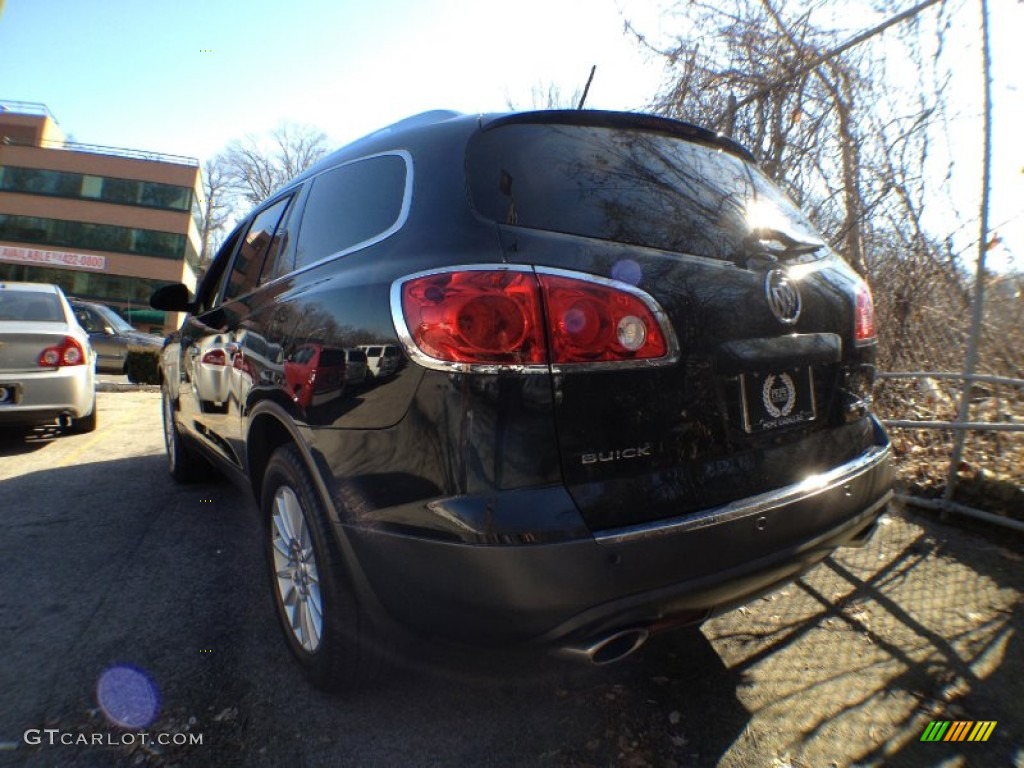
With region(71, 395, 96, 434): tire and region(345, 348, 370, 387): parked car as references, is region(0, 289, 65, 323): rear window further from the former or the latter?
region(345, 348, 370, 387): parked car

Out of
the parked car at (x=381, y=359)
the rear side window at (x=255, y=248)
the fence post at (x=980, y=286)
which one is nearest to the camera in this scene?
the parked car at (x=381, y=359)

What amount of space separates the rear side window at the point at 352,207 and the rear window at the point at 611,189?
1.11 ft

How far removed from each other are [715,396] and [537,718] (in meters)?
1.17

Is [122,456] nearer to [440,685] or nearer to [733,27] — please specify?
[440,685]

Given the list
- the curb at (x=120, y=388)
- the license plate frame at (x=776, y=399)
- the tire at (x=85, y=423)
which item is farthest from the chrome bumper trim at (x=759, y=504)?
the curb at (x=120, y=388)

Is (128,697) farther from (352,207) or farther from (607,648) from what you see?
(352,207)

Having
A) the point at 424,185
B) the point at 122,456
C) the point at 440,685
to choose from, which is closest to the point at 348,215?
the point at 424,185

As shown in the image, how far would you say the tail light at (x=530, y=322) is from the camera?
1.49 meters

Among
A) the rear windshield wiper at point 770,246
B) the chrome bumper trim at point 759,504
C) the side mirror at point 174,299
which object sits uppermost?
the rear windshield wiper at point 770,246

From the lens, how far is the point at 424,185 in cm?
187

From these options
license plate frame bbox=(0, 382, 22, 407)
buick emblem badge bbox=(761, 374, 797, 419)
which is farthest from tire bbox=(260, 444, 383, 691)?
license plate frame bbox=(0, 382, 22, 407)

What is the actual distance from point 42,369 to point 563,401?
234 inches

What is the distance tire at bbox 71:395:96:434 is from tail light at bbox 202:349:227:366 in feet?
13.2

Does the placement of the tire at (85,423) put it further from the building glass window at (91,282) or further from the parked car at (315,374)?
the building glass window at (91,282)
